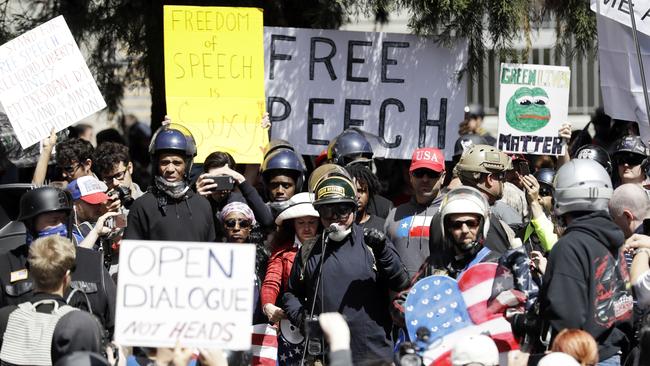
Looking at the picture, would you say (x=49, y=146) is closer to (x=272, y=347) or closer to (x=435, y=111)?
(x=272, y=347)

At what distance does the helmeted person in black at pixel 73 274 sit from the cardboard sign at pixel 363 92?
11.4 feet

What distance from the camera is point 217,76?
10.1 meters

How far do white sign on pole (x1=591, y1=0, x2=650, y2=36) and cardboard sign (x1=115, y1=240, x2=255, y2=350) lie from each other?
Answer: 4878 millimetres

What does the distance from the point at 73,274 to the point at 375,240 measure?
1666 millimetres

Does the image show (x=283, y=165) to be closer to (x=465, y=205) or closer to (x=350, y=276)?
(x=350, y=276)

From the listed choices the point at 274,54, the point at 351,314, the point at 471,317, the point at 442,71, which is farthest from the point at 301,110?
the point at 471,317

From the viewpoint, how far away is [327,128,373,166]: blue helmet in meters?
9.35

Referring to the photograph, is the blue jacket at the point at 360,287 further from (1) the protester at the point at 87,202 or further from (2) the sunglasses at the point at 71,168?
(2) the sunglasses at the point at 71,168

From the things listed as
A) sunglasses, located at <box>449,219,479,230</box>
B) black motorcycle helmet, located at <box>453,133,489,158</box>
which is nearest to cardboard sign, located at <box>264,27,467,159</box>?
black motorcycle helmet, located at <box>453,133,489,158</box>

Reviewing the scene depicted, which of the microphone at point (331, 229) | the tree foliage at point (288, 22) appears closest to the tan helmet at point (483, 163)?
the microphone at point (331, 229)

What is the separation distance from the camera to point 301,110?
10461 mm

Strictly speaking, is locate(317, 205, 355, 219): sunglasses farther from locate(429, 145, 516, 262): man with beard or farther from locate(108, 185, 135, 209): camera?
locate(108, 185, 135, 209): camera

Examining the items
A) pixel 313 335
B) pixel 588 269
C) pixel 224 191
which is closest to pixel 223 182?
pixel 224 191

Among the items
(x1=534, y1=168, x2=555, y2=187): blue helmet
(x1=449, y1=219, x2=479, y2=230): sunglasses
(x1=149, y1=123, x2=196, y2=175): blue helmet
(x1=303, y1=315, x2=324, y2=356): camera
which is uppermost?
(x1=149, y1=123, x2=196, y2=175): blue helmet
